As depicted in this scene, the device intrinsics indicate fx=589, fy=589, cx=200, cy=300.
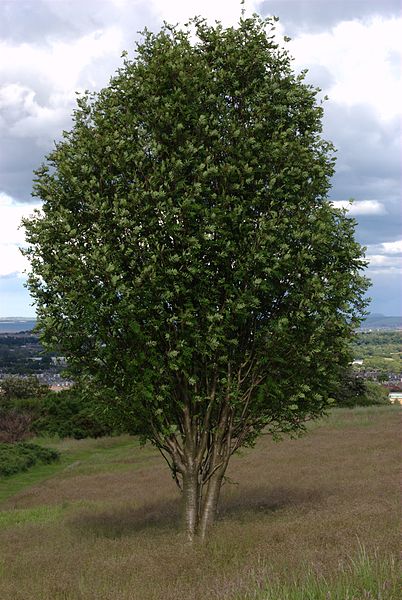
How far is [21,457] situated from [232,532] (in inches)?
1296

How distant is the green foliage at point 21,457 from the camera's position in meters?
42.9

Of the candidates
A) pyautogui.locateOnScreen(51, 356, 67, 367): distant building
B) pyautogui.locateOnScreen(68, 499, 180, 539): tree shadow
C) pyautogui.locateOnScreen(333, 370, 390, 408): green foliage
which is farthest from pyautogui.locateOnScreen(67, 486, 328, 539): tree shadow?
pyautogui.locateOnScreen(333, 370, 390, 408): green foliage

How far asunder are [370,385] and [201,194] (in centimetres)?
6363

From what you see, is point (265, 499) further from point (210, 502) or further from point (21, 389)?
point (21, 389)

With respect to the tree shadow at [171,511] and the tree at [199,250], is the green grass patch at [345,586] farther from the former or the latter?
the tree shadow at [171,511]

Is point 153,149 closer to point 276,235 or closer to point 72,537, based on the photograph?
point 276,235

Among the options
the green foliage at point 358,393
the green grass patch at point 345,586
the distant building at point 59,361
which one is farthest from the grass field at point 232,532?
the green foliage at point 358,393

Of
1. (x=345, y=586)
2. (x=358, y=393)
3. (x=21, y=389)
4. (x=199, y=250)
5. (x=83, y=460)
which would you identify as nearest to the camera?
(x=345, y=586)

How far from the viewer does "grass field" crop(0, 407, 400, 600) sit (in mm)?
9555

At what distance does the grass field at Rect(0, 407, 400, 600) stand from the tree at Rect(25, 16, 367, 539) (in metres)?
3.08

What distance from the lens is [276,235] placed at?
1638 cm

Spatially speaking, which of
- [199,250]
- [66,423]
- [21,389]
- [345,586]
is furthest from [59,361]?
[21,389]

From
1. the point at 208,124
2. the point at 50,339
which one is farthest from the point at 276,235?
the point at 50,339

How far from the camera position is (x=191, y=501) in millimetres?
17859
